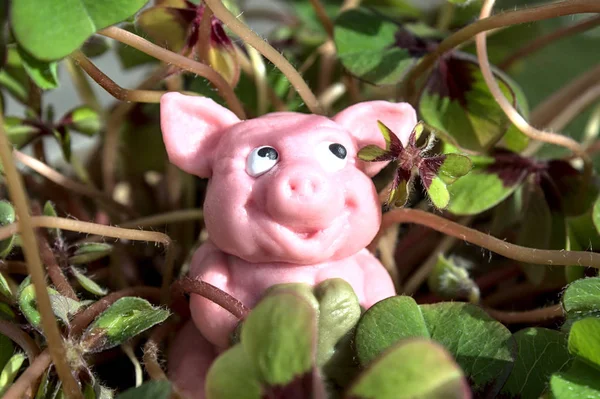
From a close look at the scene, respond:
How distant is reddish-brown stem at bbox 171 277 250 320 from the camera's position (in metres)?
0.47

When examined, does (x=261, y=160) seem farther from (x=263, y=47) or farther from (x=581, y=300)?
(x=581, y=300)

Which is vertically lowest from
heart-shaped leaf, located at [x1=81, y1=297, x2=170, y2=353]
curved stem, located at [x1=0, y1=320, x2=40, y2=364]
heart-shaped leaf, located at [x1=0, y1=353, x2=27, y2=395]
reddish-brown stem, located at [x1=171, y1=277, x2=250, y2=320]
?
heart-shaped leaf, located at [x1=0, y1=353, x2=27, y2=395]

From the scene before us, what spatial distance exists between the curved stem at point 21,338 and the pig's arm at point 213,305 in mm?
114

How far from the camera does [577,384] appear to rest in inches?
16.4

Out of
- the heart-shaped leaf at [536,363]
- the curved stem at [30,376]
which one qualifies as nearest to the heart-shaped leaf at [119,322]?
the curved stem at [30,376]

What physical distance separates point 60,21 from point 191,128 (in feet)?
0.41

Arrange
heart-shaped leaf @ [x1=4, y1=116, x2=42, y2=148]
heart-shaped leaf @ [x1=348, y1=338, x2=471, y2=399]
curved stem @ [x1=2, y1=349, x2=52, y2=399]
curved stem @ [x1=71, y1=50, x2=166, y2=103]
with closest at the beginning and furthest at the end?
heart-shaped leaf @ [x1=348, y1=338, x2=471, y2=399]
curved stem @ [x1=2, y1=349, x2=52, y2=399]
curved stem @ [x1=71, y1=50, x2=166, y2=103]
heart-shaped leaf @ [x1=4, y1=116, x2=42, y2=148]

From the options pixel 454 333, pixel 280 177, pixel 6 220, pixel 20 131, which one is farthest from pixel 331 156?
pixel 20 131

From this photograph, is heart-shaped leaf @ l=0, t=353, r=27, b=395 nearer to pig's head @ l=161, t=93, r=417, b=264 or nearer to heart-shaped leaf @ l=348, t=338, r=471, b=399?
pig's head @ l=161, t=93, r=417, b=264

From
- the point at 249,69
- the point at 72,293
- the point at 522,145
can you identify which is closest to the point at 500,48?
the point at 522,145

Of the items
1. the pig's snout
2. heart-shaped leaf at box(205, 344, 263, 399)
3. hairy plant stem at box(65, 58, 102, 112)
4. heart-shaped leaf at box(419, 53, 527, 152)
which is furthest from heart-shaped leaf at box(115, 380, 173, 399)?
hairy plant stem at box(65, 58, 102, 112)

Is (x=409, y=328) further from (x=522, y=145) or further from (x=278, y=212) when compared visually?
(x=522, y=145)

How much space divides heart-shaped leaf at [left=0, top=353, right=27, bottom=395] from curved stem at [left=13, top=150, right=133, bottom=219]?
0.19 meters

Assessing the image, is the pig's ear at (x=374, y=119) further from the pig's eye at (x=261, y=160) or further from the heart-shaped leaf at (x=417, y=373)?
the heart-shaped leaf at (x=417, y=373)
